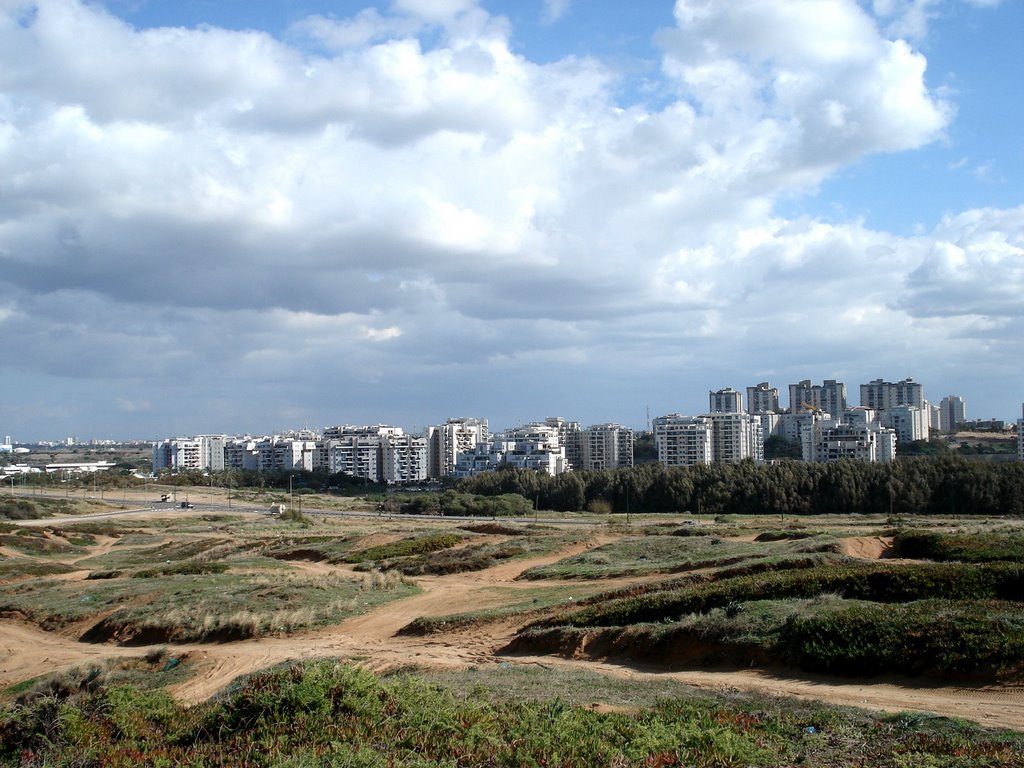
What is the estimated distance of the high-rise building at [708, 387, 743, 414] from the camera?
618 feet

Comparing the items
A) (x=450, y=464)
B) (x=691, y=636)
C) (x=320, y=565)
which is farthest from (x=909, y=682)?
(x=450, y=464)

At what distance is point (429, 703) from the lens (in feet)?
29.0

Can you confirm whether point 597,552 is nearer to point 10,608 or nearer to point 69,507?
point 10,608

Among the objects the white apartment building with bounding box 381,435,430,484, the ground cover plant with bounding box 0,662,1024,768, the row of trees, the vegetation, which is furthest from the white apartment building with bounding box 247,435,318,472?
the ground cover plant with bounding box 0,662,1024,768

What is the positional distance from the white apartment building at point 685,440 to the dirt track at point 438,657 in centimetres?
10988

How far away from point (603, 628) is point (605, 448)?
13994cm

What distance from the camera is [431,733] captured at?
308 inches

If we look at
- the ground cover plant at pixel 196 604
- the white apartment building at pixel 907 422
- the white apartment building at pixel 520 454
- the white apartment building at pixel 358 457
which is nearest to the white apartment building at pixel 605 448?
the white apartment building at pixel 520 454

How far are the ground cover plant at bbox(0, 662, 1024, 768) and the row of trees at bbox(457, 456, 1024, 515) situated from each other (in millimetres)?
71181

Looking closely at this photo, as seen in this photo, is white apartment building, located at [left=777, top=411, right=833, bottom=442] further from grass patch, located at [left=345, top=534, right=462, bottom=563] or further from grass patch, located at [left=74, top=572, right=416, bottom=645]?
grass patch, located at [left=74, top=572, right=416, bottom=645]

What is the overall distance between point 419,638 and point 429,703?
11163mm

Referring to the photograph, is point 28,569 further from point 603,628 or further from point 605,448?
point 605,448

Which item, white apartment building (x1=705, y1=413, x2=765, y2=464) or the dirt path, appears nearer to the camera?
the dirt path

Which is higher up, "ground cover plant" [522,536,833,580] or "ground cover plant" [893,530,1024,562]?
"ground cover plant" [893,530,1024,562]
